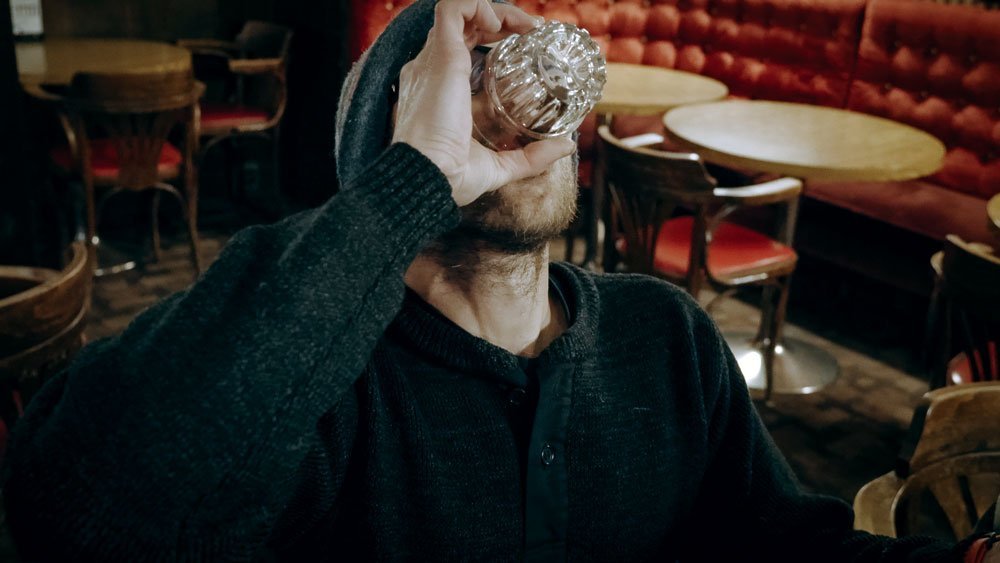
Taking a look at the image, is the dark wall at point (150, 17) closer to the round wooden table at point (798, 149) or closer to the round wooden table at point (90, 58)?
the round wooden table at point (90, 58)

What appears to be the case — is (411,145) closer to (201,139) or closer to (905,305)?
(905,305)

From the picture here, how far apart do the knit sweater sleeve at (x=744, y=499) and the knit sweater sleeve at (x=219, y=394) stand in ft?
1.55

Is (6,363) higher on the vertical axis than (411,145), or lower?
lower

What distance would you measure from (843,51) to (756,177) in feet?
2.58

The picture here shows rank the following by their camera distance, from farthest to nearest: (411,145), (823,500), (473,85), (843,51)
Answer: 1. (843,51)
2. (823,500)
3. (473,85)
4. (411,145)

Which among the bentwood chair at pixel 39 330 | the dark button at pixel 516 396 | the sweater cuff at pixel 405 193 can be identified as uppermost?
the sweater cuff at pixel 405 193

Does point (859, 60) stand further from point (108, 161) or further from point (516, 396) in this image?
point (516, 396)

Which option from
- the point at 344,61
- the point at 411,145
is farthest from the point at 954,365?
the point at 344,61

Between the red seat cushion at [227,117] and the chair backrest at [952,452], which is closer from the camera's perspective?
the chair backrest at [952,452]

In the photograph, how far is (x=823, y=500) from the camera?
3.32 ft

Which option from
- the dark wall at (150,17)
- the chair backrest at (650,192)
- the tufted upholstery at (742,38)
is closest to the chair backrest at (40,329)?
the chair backrest at (650,192)

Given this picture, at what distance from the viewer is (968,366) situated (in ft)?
6.81

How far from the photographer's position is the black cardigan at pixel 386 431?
0.67 m

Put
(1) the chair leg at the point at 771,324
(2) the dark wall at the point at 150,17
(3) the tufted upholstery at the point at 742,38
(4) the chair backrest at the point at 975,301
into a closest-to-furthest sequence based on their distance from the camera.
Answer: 1. (4) the chair backrest at the point at 975,301
2. (1) the chair leg at the point at 771,324
3. (3) the tufted upholstery at the point at 742,38
4. (2) the dark wall at the point at 150,17
